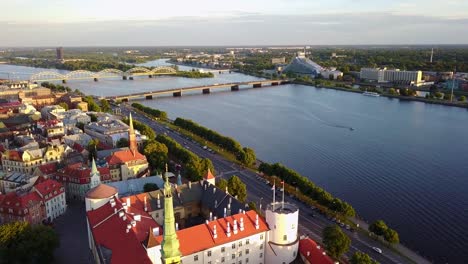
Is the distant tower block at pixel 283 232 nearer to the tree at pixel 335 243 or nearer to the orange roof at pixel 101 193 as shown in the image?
the tree at pixel 335 243

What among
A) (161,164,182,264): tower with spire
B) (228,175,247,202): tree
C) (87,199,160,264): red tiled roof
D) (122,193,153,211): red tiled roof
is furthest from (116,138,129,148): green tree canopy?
(161,164,182,264): tower with spire

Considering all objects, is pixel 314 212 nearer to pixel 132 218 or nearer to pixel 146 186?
pixel 146 186

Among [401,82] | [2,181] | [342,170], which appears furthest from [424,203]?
[401,82]

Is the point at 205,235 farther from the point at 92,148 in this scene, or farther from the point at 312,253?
the point at 92,148

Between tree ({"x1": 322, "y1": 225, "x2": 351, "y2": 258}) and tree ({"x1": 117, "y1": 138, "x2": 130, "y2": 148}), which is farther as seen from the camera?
tree ({"x1": 117, "y1": 138, "x2": 130, "y2": 148})

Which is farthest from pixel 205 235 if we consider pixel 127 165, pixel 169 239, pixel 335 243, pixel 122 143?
pixel 122 143

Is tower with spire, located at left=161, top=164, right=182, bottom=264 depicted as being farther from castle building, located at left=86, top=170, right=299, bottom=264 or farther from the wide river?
the wide river
